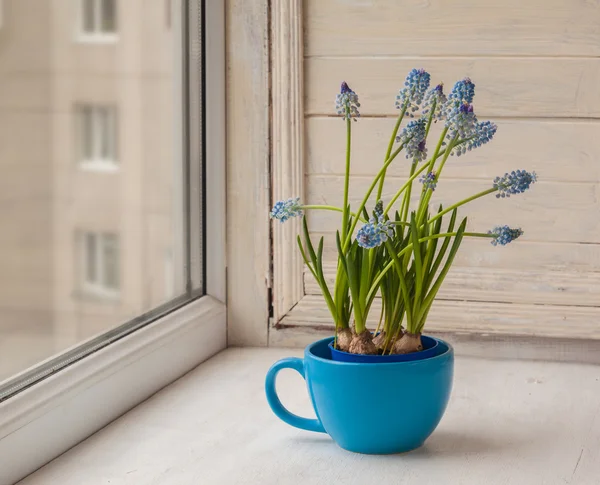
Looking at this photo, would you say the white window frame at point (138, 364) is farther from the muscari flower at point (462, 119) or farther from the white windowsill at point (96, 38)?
the muscari flower at point (462, 119)

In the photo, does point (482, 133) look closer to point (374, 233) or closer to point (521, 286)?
point (374, 233)

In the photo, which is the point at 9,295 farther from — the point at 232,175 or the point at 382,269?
the point at 232,175

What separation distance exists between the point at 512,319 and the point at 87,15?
67 centimetres

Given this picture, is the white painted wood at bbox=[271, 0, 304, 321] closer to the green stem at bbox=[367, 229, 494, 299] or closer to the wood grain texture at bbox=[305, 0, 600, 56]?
the wood grain texture at bbox=[305, 0, 600, 56]

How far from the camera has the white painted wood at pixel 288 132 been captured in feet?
3.83

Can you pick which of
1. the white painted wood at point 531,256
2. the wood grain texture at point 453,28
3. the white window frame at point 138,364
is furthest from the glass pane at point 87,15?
the white painted wood at point 531,256

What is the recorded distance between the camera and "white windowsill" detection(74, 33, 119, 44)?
3.08 ft

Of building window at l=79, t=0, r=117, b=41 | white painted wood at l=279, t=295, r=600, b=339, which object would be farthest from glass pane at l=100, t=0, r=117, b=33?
white painted wood at l=279, t=295, r=600, b=339

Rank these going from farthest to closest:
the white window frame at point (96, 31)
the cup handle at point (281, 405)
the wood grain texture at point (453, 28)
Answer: the wood grain texture at point (453, 28)
the white window frame at point (96, 31)
the cup handle at point (281, 405)

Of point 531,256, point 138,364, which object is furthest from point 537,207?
point 138,364

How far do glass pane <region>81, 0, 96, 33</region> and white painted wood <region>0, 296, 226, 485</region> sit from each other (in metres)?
0.35

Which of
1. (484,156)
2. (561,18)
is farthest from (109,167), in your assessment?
(561,18)

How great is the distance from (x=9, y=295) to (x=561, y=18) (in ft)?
2.52

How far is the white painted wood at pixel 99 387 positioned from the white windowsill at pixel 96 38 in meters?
0.34
